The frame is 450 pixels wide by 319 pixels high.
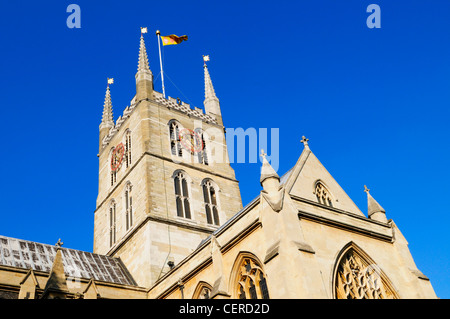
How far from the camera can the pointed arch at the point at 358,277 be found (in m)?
18.5

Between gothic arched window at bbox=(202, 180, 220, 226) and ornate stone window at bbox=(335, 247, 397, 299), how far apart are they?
561 inches

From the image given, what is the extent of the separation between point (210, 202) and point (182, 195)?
7.82ft

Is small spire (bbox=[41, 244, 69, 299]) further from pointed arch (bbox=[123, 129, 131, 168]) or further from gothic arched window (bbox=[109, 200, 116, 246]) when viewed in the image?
pointed arch (bbox=[123, 129, 131, 168])

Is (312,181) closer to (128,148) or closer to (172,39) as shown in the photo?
(128,148)

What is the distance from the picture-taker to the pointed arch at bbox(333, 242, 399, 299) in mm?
18469

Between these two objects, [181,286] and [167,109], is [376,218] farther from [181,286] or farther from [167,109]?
[167,109]

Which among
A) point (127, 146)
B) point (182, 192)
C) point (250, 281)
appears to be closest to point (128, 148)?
point (127, 146)

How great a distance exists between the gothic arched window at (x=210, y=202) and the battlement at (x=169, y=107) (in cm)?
677

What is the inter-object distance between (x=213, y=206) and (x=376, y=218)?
13.5 m

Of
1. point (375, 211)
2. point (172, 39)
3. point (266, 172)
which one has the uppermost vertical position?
point (172, 39)

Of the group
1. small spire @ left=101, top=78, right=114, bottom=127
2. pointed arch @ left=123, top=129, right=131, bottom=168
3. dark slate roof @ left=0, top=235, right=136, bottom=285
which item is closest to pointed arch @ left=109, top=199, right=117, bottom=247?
pointed arch @ left=123, top=129, right=131, bottom=168

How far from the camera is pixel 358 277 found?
19375mm

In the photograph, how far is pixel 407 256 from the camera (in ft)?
71.0
